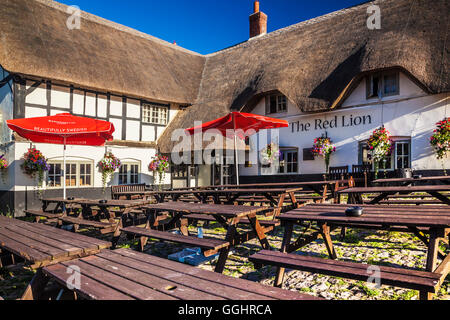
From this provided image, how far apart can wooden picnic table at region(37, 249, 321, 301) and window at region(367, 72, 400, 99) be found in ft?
32.1

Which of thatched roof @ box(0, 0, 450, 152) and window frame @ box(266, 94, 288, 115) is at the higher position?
thatched roof @ box(0, 0, 450, 152)

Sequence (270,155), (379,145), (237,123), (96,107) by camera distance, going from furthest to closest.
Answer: (270,155) < (96,107) < (379,145) < (237,123)

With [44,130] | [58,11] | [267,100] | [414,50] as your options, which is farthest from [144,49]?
[414,50]

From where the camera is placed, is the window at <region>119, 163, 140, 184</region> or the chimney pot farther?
the chimney pot

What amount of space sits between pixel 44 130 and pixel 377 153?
9.18 m

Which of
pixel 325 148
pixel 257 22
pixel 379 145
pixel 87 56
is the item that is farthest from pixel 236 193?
pixel 257 22

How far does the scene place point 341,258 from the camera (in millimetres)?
3459

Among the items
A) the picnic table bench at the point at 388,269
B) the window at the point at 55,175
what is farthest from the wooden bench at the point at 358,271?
the window at the point at 55,175

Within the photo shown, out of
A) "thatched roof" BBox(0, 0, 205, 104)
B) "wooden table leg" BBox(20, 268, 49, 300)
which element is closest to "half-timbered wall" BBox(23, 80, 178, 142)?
"thatched roof" BBox(0, 0, 205, 104)

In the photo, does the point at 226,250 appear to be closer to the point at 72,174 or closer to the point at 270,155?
the point at 72,174

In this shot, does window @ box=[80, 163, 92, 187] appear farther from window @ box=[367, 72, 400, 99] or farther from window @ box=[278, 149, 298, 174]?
window @ box=[367, 72, 400, 99]

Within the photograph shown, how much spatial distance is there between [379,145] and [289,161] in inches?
134

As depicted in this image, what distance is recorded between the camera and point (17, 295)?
290 centimetres

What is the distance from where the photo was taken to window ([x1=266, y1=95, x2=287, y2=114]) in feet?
38.8
